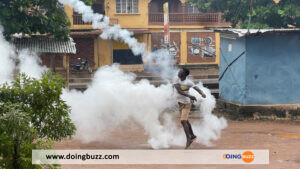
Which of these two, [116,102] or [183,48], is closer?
[116,102]

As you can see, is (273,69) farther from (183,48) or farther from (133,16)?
(183,48)

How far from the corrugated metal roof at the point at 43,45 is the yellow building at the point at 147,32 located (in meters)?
13.0

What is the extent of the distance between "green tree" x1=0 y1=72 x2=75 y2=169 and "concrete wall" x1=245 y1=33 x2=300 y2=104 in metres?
10.8

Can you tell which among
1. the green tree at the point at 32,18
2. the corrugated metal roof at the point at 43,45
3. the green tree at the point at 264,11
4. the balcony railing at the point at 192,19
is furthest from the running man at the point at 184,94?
the balcony railing at the point at 192,19

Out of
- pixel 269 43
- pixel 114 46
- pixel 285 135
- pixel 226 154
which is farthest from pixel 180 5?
pixel 226 154

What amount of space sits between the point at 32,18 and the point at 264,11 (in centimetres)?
986

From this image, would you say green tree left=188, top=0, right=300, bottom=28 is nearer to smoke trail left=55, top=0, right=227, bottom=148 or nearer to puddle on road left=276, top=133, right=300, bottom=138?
puddle on road left=276, top=133, right=300, bottom=138

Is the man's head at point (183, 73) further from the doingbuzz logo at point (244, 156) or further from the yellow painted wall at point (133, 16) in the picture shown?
the yellow painted wall at point (133, 16)

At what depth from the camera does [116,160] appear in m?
9.18

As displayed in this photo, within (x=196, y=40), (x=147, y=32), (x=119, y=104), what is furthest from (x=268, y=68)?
(x=196, y=40)

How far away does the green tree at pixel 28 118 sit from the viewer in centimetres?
499

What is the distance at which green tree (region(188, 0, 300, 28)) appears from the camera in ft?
66.3

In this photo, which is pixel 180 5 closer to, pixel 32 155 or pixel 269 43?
pixel 269 43

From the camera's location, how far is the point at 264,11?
21.0 m
